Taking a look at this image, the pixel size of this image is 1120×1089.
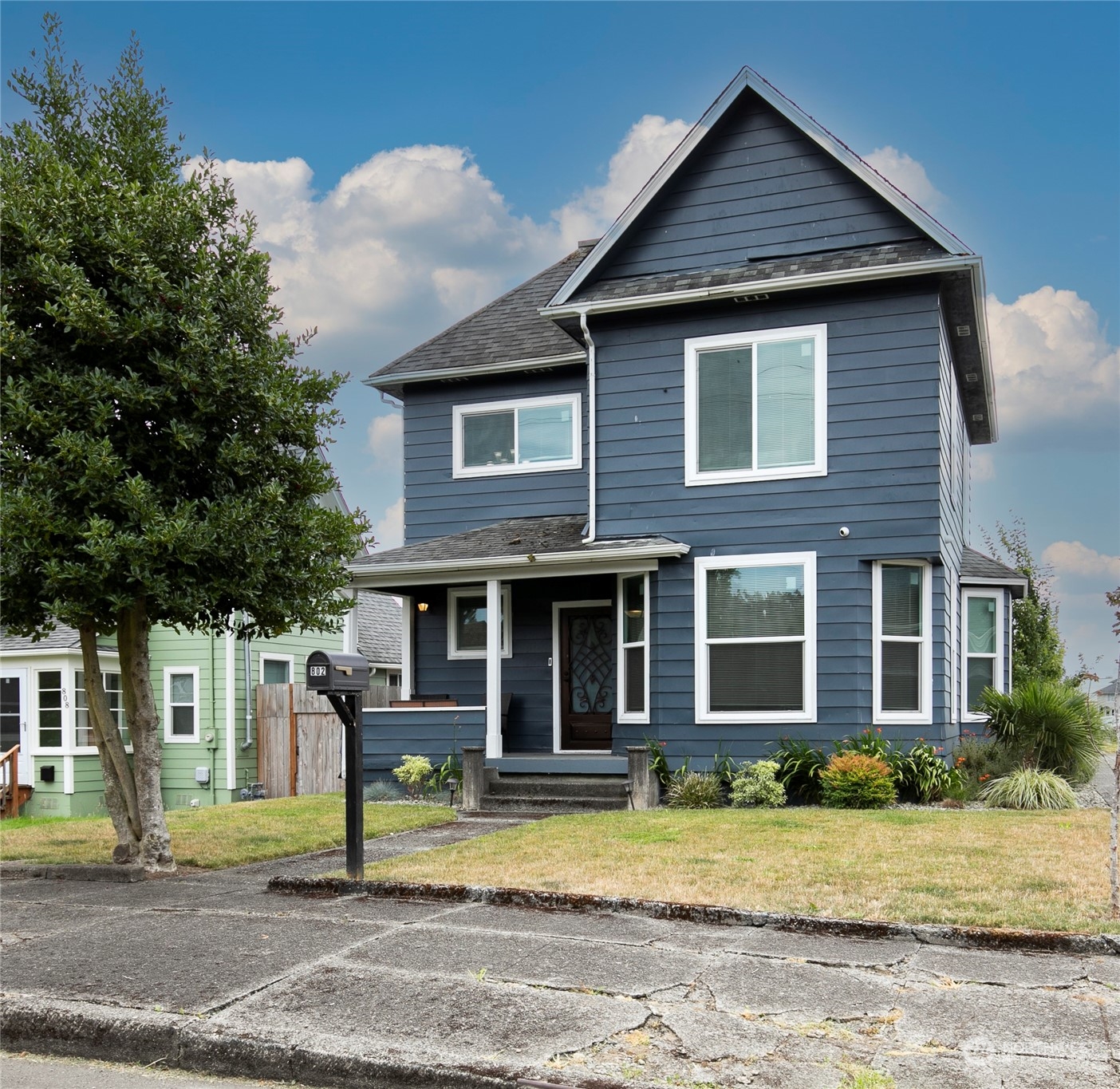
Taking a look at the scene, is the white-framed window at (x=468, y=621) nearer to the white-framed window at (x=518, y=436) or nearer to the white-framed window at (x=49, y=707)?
the white-framed window at (x=518, y=436)

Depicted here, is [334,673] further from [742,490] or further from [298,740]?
[298,740]

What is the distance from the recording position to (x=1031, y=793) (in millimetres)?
12805

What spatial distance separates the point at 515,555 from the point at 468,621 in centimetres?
251

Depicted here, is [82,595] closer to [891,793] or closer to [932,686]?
[891,793]

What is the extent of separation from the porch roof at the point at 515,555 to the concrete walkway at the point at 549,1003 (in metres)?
7.22

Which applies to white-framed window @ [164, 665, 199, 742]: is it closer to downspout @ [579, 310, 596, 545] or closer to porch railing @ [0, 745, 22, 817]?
porch railing @ [0, 745, 22, 817]

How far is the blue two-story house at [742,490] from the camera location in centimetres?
1320

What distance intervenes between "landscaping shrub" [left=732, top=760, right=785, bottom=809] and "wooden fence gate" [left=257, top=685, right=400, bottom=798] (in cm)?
830

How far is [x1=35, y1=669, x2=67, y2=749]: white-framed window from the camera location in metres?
22.5

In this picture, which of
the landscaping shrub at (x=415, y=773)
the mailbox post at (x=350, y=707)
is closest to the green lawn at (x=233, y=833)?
the landscaping shrub at (x=415, y=773)

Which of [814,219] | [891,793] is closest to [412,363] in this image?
[814,219]

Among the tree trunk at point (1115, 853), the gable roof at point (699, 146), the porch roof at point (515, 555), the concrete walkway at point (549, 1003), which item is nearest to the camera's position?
the concrete walkway at point (549, 1003)

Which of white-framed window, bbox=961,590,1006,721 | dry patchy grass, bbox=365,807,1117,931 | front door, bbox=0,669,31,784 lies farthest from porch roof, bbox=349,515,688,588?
front door, bbox=0,669,31,784

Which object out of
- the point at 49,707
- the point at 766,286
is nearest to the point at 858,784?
the point at 766,286
